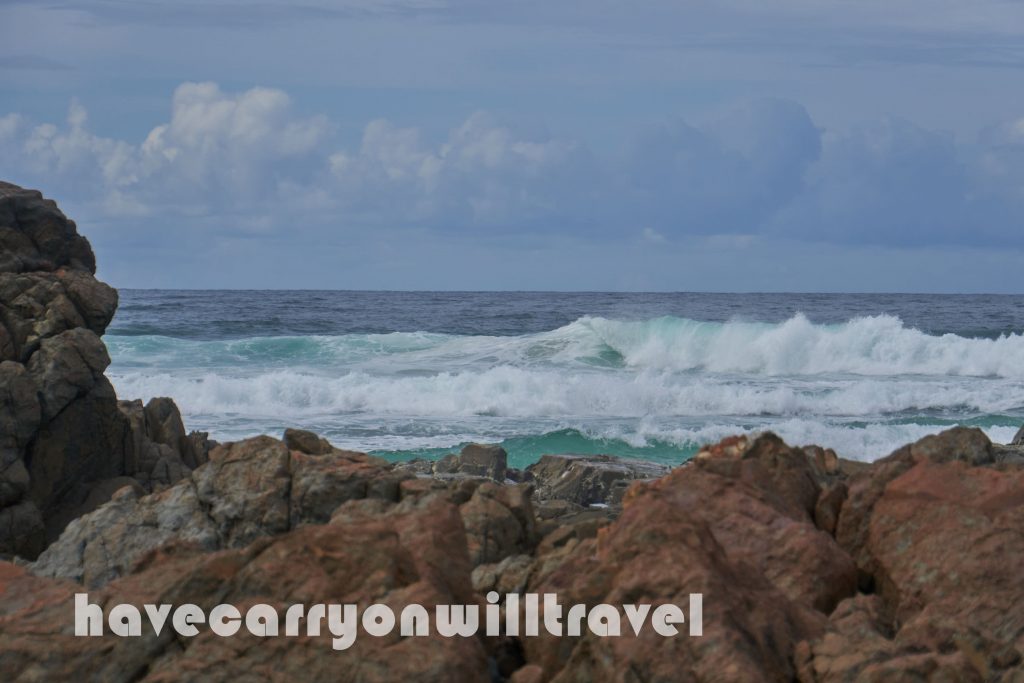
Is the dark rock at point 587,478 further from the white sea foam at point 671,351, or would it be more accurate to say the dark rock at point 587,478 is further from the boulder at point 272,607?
the white sea foam at point 671,351

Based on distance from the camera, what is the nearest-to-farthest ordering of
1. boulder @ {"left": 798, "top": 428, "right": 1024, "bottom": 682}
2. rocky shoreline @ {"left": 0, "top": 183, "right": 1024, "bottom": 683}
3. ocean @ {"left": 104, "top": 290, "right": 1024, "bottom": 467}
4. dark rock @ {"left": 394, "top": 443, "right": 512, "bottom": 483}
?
rocky shoreline @ {"left": 0, "top": 183, "right": 1024, "bottom": 683} < boulder @ {"left": 798, "top": 428, "right": 1024, "bottom": 682} < dark rock @ {"left": 394, "top": 443, "right": 512, "bottom": 483} < ocean @ {"left": 104, "top": 290, "right": 1024, "bottom": 467}

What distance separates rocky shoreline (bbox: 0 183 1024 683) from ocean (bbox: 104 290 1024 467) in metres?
13.0

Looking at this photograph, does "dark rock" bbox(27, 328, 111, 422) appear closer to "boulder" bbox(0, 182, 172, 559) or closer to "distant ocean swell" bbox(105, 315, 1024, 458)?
"boulder" bbox(0, 182, 172, 559)

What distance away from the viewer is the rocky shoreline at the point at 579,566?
16.8 ft

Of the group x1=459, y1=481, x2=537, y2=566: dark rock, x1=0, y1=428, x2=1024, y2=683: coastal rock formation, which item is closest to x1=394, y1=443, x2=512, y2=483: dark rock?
x1=0, y1=428, x2=1024, y2=683: coastal rock formation

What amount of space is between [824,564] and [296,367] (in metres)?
31.1

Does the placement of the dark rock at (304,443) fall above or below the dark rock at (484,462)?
above

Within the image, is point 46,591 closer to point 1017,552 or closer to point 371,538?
point 371,538

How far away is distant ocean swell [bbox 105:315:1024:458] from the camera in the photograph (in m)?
23.9

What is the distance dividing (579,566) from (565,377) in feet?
85.9

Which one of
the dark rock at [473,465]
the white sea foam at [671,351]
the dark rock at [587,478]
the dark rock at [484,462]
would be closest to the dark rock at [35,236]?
the dark rock at [473,465]

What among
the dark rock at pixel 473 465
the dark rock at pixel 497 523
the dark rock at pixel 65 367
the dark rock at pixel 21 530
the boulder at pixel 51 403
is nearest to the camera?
the dark rock at pixel 497 523

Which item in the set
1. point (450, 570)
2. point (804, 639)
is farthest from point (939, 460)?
point (450, 570)

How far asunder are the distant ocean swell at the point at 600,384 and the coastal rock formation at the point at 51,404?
842 cm
